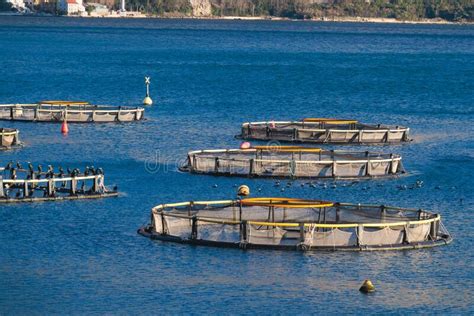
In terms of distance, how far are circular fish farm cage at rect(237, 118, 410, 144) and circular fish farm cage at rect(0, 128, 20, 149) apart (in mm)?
15290

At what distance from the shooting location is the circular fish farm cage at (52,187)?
202ft

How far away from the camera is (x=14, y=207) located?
60219 mm

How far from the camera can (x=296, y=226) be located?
52625 mm

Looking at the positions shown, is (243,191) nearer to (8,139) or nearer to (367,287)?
(367,287)

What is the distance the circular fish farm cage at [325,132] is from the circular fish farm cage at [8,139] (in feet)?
50.2

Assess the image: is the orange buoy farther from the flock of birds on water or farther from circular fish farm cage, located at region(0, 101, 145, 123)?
the flock of birds on water

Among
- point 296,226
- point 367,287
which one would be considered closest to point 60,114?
point 296,226

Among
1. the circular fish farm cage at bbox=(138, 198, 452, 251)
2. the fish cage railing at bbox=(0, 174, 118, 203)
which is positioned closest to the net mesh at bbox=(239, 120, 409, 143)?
the fish cage railing at bbox=(0, 174, 118, 203)

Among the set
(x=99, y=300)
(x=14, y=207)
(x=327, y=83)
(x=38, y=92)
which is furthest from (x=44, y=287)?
(x=327, y=83)

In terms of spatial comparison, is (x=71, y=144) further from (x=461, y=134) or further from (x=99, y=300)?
(x=99, y=300)

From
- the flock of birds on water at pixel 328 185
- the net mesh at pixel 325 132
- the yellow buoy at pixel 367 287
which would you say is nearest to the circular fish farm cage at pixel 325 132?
the net mesh at pixel 325 132

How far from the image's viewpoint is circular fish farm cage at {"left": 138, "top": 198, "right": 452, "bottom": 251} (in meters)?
52.2

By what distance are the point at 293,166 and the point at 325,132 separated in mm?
14808

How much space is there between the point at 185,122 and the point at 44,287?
180 feet
